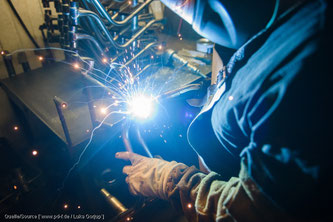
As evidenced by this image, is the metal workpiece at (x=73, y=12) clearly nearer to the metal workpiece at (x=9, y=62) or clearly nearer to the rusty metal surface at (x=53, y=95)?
the rusty metal surface at (x=53, y=95)

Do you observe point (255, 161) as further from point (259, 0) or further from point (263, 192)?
point (259, 0)

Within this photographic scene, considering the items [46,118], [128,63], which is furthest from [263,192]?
[128,63]

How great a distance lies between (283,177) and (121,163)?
201 centimetres

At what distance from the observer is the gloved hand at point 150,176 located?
51.4 inches

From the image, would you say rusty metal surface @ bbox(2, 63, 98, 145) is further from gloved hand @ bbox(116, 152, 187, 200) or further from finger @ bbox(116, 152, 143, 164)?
gloved hand @ bbox(116, 152, 187, 200)

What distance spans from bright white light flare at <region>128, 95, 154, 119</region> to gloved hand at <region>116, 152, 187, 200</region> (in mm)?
467

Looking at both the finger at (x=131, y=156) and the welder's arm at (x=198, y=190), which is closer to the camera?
the welder's arm at (x=198, y=190)

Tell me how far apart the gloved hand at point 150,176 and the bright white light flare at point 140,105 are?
Answer: 1.53 ft

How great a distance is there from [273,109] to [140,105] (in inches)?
60.8

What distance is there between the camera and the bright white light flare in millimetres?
1890

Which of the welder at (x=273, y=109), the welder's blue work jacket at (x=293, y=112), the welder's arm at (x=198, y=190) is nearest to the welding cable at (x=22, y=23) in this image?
the welder's arm at (x=198, y=190)

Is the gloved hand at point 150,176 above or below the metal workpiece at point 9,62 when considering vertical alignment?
below

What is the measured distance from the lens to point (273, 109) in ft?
1.95

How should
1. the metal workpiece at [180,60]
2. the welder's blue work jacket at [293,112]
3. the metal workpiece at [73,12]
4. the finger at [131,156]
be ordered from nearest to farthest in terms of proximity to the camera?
1. the welder's blue work jacket at [293,112]
2. the metal workpiece at [73,12]
3. the finger at [131,156]
4. the metal workpiece at [180,60]
